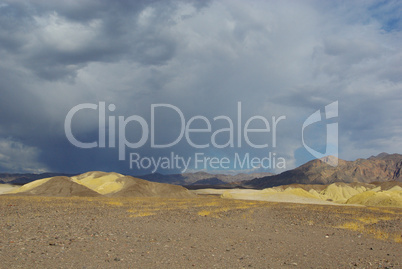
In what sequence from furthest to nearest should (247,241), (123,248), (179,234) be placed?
(179,234) < (247,241) < (123,248)

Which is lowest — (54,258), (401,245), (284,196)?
(284,196)

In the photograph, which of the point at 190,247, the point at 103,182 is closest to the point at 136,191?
the point at 103,182

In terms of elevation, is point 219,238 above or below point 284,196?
above

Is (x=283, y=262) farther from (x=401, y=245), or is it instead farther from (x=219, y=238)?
(x=401, y=245)

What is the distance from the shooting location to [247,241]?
58.1 feet

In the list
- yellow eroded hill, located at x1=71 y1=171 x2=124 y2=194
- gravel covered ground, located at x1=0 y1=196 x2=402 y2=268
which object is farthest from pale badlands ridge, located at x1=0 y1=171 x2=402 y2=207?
gravel covered ground, located at x1=0 y1=196 x2=402 y2=268

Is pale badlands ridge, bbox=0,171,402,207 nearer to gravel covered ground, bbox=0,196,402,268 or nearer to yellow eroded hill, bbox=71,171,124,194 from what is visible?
yellow eroded hill, bbox=71,171,124,194

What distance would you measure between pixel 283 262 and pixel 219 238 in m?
5.81

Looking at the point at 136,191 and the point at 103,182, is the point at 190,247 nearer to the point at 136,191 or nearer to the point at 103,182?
the point at 136,191

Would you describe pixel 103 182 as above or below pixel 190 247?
below

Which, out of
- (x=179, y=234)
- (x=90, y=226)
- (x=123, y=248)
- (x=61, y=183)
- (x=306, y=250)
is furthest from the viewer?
(x=61, y=183)

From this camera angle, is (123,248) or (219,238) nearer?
(123,248)

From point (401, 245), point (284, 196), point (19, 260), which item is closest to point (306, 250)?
point (401, 245)

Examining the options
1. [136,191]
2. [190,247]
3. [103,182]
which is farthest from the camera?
[103,182]
